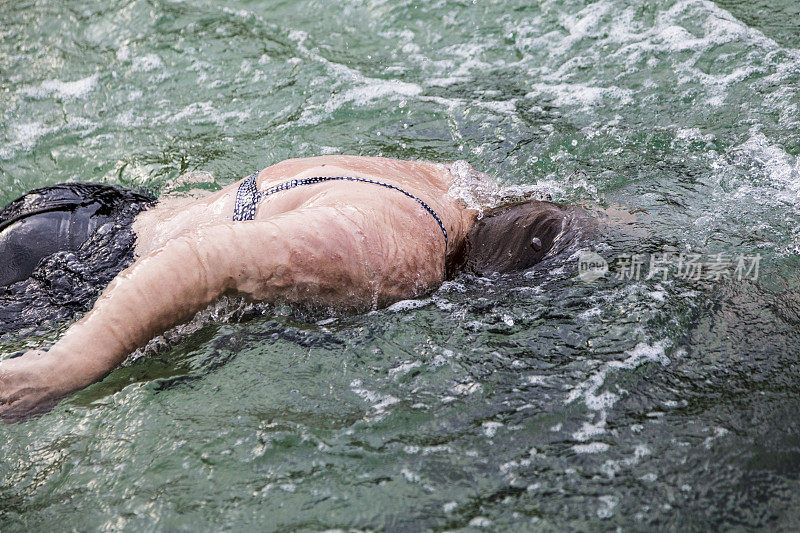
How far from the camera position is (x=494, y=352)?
272cm

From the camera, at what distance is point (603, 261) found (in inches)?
124

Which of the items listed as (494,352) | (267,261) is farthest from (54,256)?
(494,352)

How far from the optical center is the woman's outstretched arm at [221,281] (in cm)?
234

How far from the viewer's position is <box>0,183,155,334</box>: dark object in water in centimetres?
302

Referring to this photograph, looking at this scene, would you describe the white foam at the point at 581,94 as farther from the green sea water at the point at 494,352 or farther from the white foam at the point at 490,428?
the white foam at the point at 490,428

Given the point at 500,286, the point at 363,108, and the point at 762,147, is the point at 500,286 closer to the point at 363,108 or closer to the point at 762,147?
the point at 762,147

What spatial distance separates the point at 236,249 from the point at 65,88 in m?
3.87

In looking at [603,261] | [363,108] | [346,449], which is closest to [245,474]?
[346,449]

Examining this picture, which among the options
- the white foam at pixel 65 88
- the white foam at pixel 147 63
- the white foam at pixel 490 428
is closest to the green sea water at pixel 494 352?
the white foam at pixel 490 428

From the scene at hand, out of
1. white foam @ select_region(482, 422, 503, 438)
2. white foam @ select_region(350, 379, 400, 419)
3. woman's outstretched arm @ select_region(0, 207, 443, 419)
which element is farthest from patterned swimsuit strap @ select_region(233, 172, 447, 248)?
white foam @ select_region(482, 422, 503, 438)

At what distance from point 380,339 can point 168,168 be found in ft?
8.67

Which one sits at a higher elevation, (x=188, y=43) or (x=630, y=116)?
Answer: (x=188, y=43)
